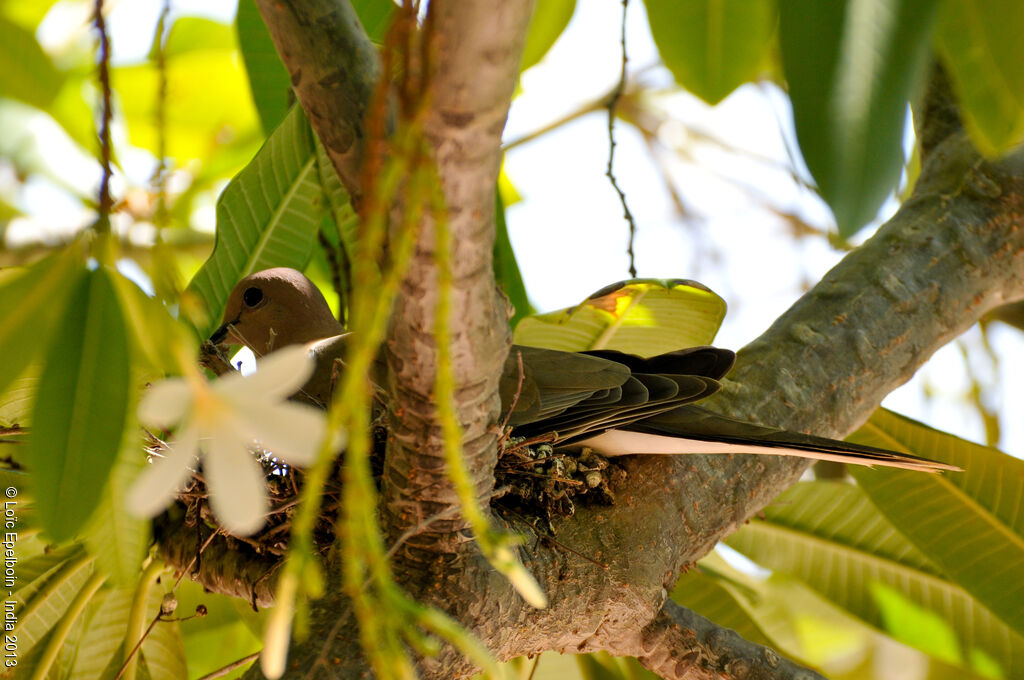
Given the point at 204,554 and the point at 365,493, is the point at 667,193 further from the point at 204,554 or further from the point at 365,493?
the point at 365,493

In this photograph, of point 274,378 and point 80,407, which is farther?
point 80,407

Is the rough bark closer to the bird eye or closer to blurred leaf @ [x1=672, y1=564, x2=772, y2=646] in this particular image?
blurred leaf @ [x1=672, y1=564, x2=772, y2=646]

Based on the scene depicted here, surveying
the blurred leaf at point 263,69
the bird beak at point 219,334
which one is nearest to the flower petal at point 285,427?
the blurred leaf at point 263,69

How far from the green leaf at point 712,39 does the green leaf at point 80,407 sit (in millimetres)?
734

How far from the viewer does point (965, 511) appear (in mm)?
2002

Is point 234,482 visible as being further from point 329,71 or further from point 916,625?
point 916,625

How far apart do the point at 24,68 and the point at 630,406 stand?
113cm

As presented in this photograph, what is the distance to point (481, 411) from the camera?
3.65 feet

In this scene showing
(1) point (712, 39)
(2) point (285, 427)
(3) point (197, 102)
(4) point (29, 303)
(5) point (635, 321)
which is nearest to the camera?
(2) point (285, 427)

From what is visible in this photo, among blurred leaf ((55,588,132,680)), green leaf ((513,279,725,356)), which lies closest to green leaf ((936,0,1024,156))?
green leaf ((513,279,725,356))

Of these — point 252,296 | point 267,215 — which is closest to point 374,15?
point 267,215

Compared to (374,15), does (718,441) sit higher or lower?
lower

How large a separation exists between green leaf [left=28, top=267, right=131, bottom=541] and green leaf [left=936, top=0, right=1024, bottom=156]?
74cm

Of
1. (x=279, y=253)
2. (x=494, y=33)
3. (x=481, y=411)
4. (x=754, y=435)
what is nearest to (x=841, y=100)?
(x=494, y=33)
